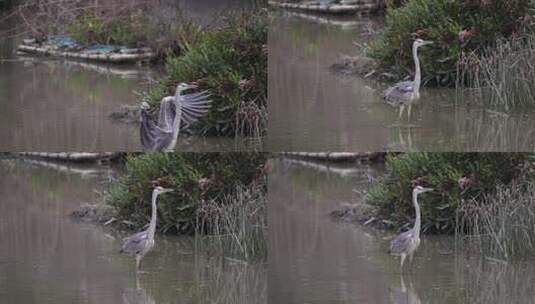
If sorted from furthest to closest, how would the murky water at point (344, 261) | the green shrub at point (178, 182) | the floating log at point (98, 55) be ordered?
the floating log at point (98, 55), the green shrub at point (178, 182), the murky water at point (344, 261)

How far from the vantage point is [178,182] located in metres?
6.05

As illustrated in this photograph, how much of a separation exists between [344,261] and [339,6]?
1.25 m

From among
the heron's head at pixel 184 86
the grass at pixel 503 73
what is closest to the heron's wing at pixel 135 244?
the heron's head at pixel 184 86

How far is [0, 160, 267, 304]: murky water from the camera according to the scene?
5969 millimetres

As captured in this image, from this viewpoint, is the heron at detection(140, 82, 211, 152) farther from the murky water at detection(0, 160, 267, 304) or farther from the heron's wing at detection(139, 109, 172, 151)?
the murky water at detection(0, 160, 267, 304)

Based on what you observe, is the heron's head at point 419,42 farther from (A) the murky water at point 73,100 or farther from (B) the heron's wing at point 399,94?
(A) the murky water at point 73,100

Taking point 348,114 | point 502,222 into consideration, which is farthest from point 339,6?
point 502,222

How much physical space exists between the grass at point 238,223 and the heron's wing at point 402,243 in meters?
0.62

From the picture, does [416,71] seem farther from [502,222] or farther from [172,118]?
[172,118]

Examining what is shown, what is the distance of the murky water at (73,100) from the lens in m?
6.03

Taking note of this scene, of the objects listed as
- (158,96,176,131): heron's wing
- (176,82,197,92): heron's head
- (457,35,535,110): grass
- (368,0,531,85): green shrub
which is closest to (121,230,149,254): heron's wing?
(158,96,176,131): heron's wing

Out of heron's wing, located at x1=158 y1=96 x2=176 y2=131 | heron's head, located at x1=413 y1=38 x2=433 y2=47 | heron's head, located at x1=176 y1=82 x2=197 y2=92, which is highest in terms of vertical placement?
heron's head, located at x1=413 y1=38 x2=433 y2=47

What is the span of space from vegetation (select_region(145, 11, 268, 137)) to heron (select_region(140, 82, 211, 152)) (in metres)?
0.04

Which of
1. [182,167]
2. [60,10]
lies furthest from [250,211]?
[60,10]
